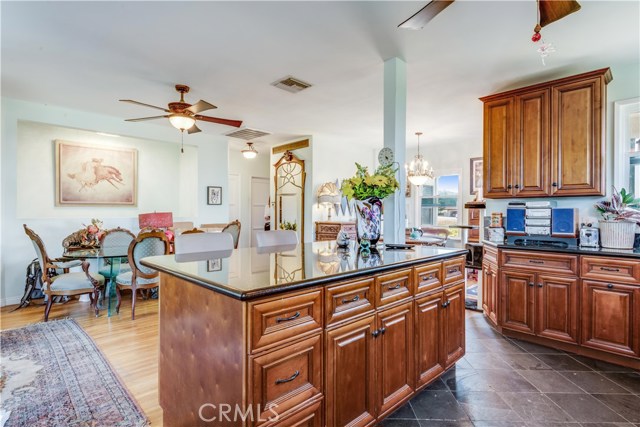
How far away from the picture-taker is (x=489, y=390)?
223 centimetres

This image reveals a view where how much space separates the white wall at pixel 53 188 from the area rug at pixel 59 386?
1.63 meters

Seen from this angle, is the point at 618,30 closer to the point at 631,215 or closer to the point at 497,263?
the point at 631,215

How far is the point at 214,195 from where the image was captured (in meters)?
6.12

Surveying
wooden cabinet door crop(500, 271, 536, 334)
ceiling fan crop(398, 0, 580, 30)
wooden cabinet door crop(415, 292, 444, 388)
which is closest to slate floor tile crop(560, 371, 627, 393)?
wooden cabinet door crop(500, 271, 536, 334)

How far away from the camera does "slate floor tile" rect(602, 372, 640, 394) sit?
2.28m

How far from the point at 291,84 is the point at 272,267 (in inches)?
102

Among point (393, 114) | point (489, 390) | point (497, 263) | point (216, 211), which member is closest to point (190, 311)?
point (489, 390)

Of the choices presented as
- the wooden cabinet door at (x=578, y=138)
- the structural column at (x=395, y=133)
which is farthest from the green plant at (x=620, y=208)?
the structural column at (x=395, y=133)

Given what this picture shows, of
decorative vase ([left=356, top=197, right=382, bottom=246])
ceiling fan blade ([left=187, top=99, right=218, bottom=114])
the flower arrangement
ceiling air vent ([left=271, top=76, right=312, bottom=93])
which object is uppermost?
ceiling air vent ([left=271, top=76, right=312, bottom=93])

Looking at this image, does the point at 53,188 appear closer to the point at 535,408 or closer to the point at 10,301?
the point at 10,301

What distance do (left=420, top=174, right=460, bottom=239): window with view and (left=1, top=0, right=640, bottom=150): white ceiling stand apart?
2711mm

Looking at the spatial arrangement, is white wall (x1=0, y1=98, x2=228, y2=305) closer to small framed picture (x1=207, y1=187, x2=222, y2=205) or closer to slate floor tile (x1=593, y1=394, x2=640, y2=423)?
small framed picture (x1=207, y1=187, x2=222, y2=205)

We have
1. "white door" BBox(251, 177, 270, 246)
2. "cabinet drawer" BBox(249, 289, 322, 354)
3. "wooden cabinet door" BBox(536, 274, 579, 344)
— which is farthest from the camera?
"white door" BBox(251, 177, 270, 246)

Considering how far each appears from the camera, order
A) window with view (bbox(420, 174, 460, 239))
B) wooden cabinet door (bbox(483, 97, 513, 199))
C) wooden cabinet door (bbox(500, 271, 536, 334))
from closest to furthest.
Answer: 1. wooden cabinet door (bbox(500, 271, 536, 334))
2. wooden cabinet door (bbox(483, 97, 513, 199))
3. window with view (bbox(420, 174, 460, 239))
